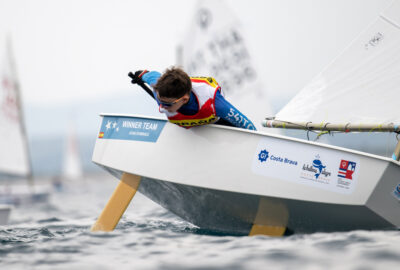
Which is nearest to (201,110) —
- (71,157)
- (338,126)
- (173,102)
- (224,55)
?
(173,102)

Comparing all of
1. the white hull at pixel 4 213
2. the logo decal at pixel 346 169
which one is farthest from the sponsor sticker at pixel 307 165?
the white hull at pixel 4 213

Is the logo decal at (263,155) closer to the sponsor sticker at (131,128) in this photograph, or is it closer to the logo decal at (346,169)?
the logo decal at (346,169)

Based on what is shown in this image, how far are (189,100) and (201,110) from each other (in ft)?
0.37

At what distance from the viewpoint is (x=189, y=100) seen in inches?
143

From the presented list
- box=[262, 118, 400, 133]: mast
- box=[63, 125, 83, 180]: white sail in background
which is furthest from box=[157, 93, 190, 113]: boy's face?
box=[63, 125, 83, 180]: white sail in background

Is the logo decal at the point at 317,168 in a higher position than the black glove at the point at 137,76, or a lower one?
lower

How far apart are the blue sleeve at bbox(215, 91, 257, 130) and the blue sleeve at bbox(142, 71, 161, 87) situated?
1.67 ft

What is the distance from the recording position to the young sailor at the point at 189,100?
11.5 feet

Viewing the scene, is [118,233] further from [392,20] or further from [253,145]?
[392,20]

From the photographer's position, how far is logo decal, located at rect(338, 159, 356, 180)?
3521mm

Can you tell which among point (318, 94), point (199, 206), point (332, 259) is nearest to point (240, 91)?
point (318, 94)

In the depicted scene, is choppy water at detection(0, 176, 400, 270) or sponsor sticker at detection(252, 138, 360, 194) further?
sponsor sticker at detection(252, 138, 360, 194)

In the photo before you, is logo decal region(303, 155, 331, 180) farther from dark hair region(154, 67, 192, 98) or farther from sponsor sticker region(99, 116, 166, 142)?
sponsor sticker region(99, 116, 166, 142)

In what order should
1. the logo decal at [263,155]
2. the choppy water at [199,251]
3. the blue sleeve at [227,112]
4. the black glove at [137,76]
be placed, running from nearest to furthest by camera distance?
the choppy water at [199,251]
the logo decal at [263,155]
the blue sleeve at [227,112]
the black glove at [137,76]
